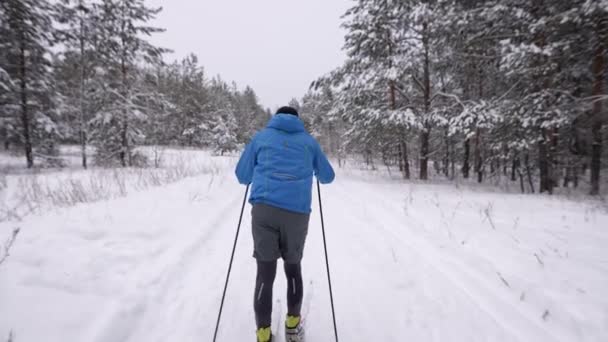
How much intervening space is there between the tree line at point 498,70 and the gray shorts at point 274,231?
29.1 ft

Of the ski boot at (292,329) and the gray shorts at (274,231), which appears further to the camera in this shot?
the ski boot at (292,329)

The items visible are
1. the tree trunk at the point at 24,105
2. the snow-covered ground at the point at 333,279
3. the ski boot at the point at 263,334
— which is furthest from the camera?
the tree trunk at the point at 24,105

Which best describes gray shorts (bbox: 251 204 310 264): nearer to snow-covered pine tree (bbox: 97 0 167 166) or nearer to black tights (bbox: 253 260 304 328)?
black tights (bbox: 253 260 304 328)

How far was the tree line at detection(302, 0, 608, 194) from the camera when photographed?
300 inches

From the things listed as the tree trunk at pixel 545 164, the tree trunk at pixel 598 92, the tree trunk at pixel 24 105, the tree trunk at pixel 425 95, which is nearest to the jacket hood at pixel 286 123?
the tree trunk at pixel 598 92

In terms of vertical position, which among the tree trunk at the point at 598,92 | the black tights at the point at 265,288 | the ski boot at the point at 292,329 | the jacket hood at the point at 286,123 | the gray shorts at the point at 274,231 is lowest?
the ski boot at the point at 292,329

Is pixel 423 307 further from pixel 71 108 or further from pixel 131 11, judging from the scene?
pixel 71 108

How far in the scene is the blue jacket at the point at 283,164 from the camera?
214cm

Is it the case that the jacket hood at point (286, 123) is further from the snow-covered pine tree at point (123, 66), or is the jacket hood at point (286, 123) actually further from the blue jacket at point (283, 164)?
the snow-covered pine tree at point (123, 66)

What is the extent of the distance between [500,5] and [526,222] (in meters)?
7.35

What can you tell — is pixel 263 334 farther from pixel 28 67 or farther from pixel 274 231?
pixel 28 67

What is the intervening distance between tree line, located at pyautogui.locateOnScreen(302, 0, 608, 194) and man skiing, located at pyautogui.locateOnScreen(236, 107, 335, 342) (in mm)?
8699

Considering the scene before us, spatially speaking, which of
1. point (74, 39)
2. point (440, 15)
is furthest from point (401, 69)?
point (74, 39)

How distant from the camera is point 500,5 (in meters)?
7.96
